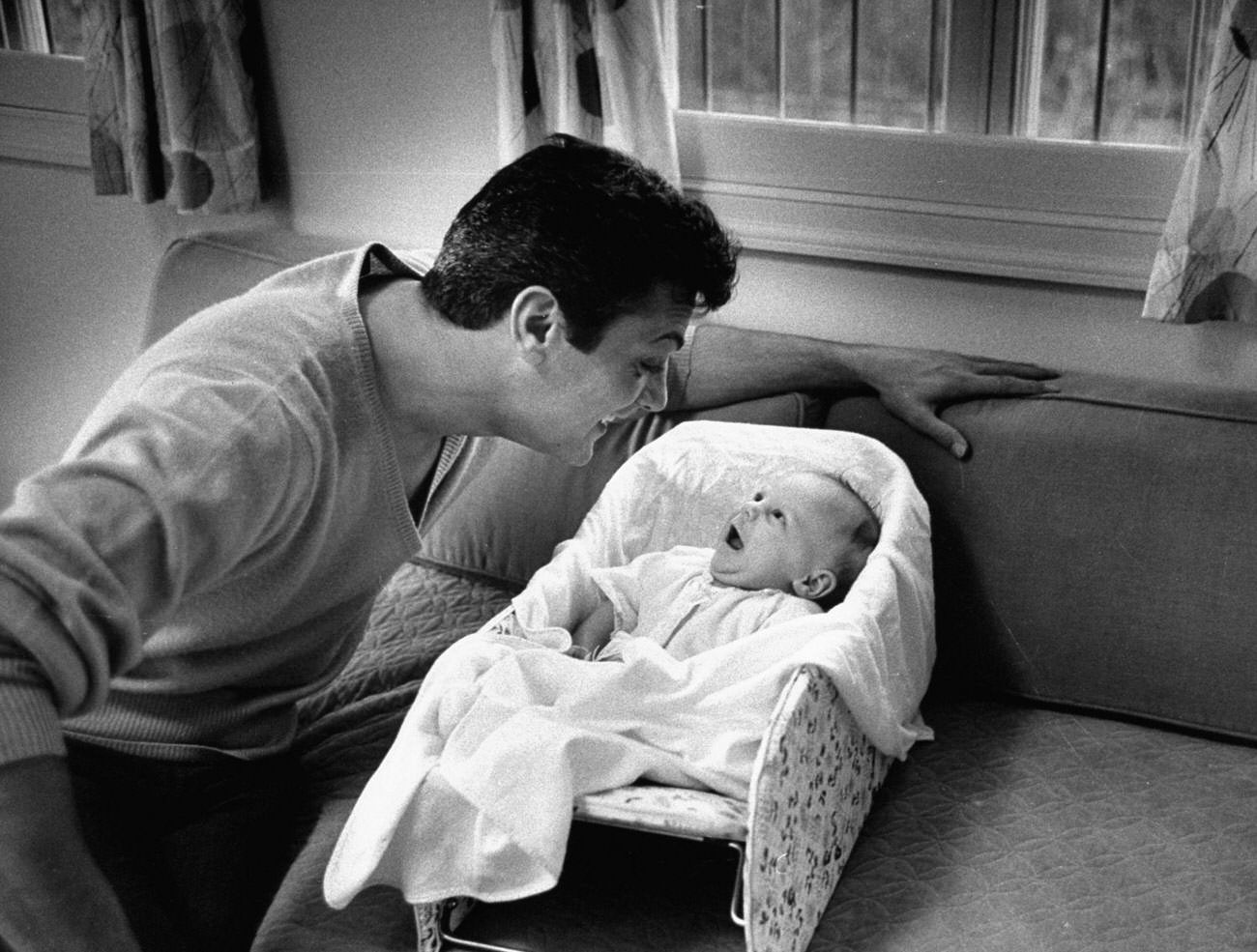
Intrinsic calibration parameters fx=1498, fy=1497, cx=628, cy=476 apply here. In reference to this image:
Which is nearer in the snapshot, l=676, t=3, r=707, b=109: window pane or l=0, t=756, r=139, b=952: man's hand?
l=0, t=756, r=139, b=952: man's hand

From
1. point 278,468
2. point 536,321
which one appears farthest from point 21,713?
point 536,321

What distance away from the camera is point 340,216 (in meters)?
2.67

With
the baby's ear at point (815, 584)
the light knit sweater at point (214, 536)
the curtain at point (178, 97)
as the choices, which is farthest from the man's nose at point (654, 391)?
the curtain at point (178, 97)

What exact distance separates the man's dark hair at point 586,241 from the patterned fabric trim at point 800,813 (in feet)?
1.26

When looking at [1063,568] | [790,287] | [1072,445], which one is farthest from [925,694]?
[790,287]

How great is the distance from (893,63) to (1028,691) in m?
0.89

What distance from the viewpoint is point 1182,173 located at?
5.80ft

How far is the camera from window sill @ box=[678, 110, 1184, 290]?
6.23 feet

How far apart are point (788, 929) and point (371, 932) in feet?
1.27

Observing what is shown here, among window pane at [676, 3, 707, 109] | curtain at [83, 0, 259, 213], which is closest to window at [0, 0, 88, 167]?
curtain at [83, 0, 259, 213]

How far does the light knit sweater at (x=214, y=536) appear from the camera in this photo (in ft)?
3.09

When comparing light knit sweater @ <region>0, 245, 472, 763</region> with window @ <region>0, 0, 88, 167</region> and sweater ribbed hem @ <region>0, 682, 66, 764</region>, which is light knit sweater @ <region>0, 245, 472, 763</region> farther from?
window @ <region>0, 0, 88, 167</region>

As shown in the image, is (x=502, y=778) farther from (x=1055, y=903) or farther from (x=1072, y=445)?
(x=1072, y=445)

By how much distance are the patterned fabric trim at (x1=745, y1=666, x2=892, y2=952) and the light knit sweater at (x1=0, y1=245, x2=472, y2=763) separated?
1.38 ft
